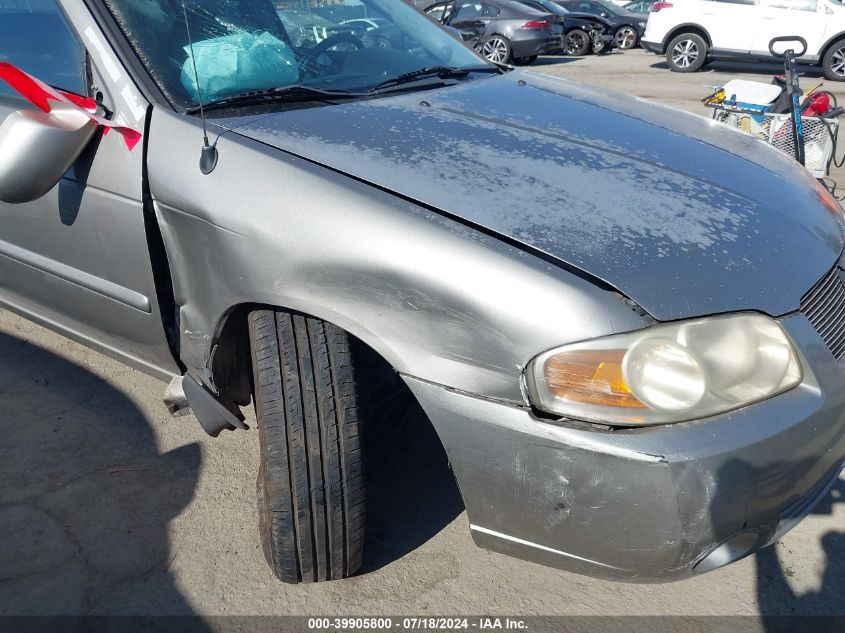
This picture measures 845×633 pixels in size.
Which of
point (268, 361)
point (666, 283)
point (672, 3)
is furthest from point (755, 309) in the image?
point (672, 3)

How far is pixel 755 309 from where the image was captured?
5.13 feet

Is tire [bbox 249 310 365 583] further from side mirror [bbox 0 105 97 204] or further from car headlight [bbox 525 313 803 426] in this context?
side mirror [bbox 0 105 97 204]

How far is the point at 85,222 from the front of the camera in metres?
2.11

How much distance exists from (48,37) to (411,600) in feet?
6.73

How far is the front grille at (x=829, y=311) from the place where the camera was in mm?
1696

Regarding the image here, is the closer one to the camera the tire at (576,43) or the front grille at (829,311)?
the front grille at (829,311)

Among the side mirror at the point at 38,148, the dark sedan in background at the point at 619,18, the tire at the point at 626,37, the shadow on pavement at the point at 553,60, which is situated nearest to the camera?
the side mirror at the point at 38,148

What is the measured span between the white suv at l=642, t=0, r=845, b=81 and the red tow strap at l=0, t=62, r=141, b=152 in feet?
39.7

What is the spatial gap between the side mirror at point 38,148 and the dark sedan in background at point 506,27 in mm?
12084

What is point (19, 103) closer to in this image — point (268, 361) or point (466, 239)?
point (268, 361)

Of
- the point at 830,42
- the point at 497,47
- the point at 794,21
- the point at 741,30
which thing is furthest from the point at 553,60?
the point at 830,42

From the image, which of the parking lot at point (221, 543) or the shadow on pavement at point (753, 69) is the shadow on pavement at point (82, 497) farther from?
the shadow on pavement at point (753, 69)

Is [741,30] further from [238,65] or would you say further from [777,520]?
[777,520]

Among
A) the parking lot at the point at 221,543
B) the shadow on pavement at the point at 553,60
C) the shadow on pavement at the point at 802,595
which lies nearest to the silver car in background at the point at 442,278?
the parking lot at the point at 221,543
